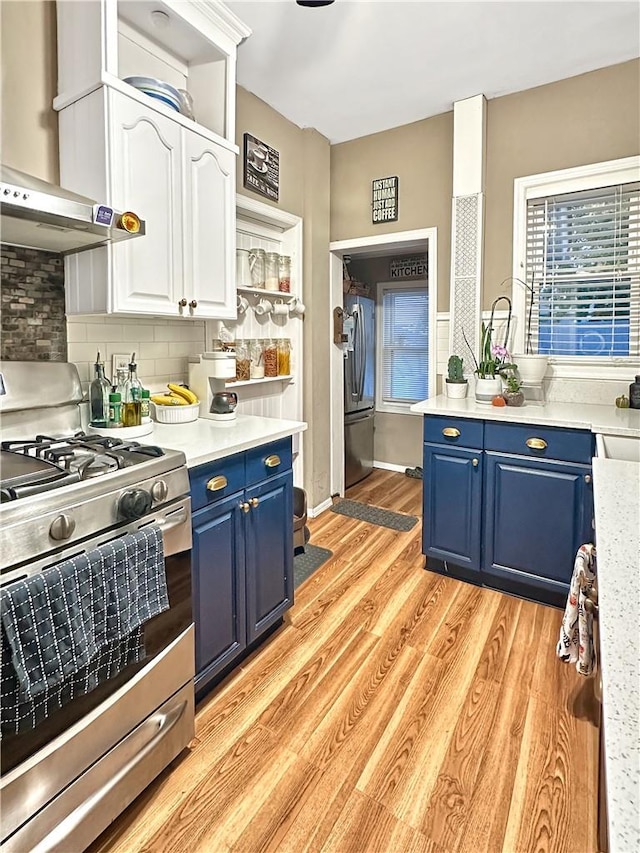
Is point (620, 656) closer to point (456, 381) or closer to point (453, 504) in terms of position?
point (453, 504)

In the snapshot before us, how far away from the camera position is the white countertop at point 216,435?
170 centimetres

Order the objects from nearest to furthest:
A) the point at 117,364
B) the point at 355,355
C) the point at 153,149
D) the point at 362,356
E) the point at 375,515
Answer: the point at 153,149
the point at 117,364
the point at 375,515
the point at 355,355
the point at 362,356

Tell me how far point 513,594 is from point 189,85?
10.1 feet

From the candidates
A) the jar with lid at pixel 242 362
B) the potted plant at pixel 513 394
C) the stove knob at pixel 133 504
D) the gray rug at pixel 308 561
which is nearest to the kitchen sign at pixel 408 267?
the potted plant at pixel 513 394

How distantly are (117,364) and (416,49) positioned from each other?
2.25 meters

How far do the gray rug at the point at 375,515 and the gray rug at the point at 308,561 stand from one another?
0.61 metres

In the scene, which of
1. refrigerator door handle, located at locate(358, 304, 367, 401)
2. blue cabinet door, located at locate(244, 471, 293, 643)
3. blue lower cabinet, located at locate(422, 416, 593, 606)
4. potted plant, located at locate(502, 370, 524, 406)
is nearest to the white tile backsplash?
blue cabinet door, located at locate(244, 471, 293, 643)

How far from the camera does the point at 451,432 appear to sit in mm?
2648


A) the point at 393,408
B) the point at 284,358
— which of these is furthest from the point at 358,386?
the point at 284,358

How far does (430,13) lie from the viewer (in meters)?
2.28

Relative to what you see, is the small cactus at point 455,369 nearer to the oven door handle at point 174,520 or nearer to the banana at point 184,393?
the banana at point 184,393

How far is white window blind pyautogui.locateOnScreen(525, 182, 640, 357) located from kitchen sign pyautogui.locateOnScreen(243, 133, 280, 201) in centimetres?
163

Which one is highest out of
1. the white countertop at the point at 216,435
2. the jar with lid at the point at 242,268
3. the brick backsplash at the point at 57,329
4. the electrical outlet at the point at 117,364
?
the jar with lid at the point at 242,268

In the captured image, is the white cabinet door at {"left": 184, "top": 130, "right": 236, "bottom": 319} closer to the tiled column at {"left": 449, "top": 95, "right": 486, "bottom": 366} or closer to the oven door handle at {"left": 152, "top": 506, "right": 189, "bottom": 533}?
the oven door handle at {"left": 152, "top": 506, "right": 189, "bottom": 533}
